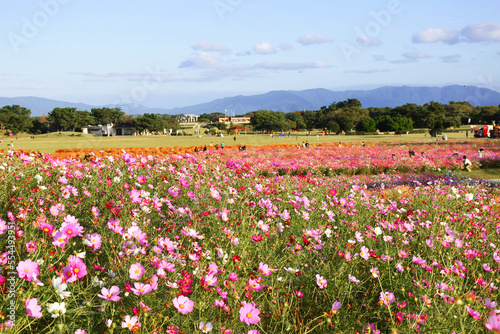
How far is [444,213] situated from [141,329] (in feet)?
15.4

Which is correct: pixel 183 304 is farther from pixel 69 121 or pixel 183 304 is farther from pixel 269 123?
pixel 69 121

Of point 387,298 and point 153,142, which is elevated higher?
point 153,142

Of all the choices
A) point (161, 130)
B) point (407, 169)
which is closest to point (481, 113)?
point (161, 130)

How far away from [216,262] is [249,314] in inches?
34.5

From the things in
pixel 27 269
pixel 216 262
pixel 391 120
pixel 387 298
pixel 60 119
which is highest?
pixel 60 119

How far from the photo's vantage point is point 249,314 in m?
1.95

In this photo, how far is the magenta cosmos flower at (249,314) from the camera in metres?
1.90

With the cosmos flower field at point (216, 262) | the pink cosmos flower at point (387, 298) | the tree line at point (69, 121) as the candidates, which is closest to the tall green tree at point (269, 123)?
the tree line at point (69, 121)

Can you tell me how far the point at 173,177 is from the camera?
4.93 meters

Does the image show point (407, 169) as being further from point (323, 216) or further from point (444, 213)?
point (323, 216)

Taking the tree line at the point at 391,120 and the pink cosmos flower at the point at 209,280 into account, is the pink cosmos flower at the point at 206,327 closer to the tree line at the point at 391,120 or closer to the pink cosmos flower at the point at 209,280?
the pink cosmos flower at the point at 209,280

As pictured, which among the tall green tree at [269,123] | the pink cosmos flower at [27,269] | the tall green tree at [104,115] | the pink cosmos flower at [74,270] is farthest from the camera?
the tall green tree at [104,115]

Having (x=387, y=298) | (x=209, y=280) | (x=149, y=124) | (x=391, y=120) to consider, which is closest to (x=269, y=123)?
(x=391, y=120)

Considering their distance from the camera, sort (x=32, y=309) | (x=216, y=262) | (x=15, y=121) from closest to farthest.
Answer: (x=32, y=309) → (x=216, y=262) → (x=15, y=121)
